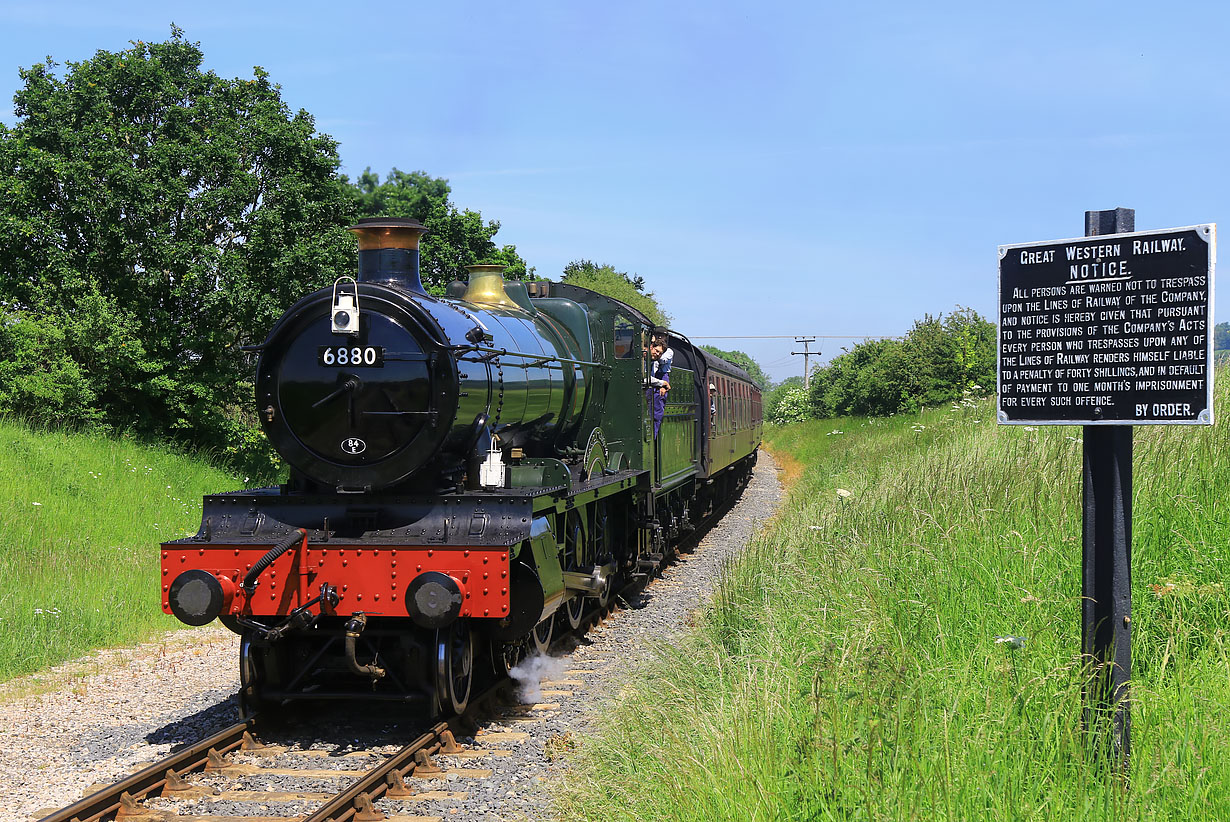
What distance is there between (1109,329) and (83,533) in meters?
11.9

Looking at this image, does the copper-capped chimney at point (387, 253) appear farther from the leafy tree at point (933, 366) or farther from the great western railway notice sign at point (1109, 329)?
the leafy tree at point (933, 366)

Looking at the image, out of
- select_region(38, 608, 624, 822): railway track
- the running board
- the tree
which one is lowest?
select_region(38, 608, 624, 822): railway track

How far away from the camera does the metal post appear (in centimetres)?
385

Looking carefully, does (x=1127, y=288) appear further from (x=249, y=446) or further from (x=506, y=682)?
(x=249, y=446)

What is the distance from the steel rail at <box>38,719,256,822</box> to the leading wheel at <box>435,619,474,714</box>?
127 centimetres

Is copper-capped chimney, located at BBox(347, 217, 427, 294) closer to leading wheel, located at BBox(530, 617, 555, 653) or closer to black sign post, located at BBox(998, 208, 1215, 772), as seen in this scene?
leading wheel, located at BBox(530, 617, 555, 653)

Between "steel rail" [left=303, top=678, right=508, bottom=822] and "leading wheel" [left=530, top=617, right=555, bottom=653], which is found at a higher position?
"leading wheel" [left=530, top=617, right=555, bottom=653]

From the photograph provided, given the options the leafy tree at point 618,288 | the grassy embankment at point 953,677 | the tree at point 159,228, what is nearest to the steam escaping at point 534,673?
the grassy embankment at point 953,677

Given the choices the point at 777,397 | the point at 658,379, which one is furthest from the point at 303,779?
the point at 777,397

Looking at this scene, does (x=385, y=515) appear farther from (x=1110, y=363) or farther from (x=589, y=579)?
(x=1110, y=363)

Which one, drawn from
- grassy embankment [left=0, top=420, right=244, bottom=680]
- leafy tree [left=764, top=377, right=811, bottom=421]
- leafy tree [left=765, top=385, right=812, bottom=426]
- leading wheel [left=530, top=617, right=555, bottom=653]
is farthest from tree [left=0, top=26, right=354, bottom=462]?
leafy tree [left=764, top=377, right=811, bottom=421]

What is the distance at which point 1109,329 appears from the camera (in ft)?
13.0

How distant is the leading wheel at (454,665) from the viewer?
605 centimetres

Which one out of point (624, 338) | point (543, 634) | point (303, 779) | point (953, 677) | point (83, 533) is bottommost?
point (303, 779)
